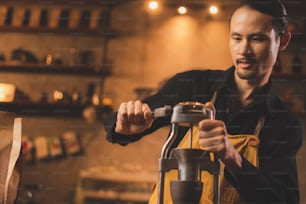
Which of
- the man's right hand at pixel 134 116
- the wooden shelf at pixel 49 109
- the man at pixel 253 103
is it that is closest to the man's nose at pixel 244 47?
the man at pixel 253 103

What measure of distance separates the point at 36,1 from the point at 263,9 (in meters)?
2.45

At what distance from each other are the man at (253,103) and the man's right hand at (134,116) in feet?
0.04

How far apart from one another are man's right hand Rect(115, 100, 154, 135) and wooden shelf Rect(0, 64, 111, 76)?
230 cm

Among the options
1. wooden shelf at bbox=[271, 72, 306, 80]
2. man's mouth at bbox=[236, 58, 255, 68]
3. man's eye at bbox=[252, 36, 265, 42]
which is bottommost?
man's mouth at bbox=[236, 58, 255, 68]

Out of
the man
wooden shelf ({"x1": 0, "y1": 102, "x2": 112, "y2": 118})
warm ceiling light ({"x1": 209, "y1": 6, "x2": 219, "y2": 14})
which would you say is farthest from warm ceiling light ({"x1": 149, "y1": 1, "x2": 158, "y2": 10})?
the man

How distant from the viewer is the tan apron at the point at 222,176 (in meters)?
0.99

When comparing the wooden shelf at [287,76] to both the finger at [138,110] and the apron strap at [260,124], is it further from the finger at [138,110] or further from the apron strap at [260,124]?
the finger at [138,110]

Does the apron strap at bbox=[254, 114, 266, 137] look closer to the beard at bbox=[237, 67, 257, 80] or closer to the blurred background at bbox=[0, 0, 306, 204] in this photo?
the beard at bbox=[237, 67, 257, 80]

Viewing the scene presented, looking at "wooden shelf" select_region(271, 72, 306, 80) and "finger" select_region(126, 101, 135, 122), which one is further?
"wooden shelf" select_region(271, 72, 306, 80)

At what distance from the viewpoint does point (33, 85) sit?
3363 millimetres

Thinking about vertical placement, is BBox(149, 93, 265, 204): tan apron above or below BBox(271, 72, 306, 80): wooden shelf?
below

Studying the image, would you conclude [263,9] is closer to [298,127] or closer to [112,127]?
[298,127]

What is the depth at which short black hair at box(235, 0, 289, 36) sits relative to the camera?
3.88 feet

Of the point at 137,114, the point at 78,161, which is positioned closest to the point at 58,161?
the point at 78,161
